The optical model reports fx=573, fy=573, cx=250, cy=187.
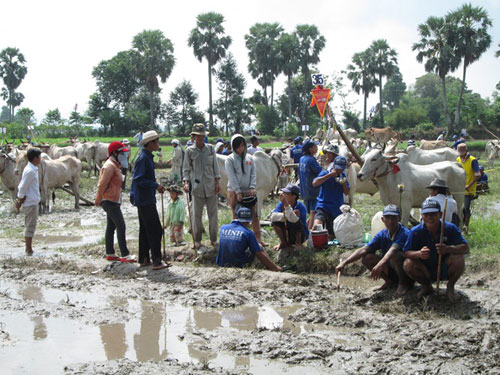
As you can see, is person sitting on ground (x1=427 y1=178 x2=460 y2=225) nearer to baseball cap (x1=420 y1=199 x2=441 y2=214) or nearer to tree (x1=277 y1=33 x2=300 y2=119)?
baseball cap (x1=420 y1=199 x2=441 y2=214)

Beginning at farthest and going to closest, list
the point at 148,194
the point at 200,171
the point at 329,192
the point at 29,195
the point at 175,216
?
1. the point at 29,195
2. the point at 175,216
3. the point at 200,171
4. the point at 329,192
5. the point at 148,194

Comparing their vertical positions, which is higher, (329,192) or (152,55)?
(152,55)

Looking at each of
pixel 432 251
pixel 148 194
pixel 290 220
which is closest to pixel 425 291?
pixel 432 251

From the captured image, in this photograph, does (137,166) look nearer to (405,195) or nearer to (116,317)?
(116,317)

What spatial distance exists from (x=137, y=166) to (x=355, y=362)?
4921 mm

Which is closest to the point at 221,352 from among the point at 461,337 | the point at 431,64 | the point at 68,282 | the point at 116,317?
the point at 116,317

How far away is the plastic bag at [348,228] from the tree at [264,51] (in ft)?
192

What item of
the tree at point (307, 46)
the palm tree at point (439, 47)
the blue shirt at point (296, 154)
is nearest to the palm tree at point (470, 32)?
the palm tree at point (439, 47)

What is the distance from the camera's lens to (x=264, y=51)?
67.1m

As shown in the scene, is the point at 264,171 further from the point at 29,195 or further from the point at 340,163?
the point at 29,195

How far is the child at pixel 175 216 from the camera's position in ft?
34.6

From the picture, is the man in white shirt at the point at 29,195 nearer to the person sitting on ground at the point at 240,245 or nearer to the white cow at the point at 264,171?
A: the person sitting on ground at the point at 240,245

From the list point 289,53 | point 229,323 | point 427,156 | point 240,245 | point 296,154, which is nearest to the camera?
point 229,323

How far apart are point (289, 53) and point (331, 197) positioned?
190 feet
